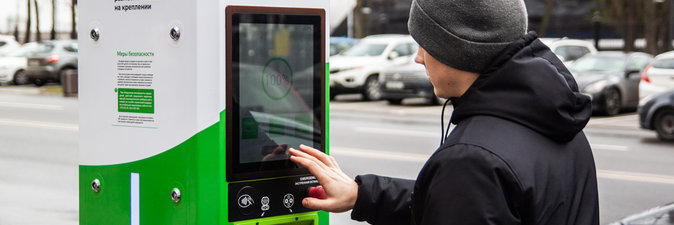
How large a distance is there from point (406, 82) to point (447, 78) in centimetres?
1676

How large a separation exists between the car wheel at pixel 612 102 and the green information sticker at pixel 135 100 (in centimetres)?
1538

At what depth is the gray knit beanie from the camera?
187 cm

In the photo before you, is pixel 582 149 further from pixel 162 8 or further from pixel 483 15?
pixel 162 8

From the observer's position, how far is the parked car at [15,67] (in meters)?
26.2

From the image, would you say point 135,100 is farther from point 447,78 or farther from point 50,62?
point 50,62

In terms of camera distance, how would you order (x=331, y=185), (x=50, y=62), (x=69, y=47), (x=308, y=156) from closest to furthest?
(x=331, y=185), (x=308, y=156), (x=50, y=62), (x=69, y=47)

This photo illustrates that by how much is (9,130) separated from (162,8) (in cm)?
1263

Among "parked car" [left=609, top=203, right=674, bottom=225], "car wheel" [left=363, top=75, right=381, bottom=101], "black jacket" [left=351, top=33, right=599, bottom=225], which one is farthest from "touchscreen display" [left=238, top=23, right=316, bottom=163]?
"car wheel" [left=363, top=75, right=381, bottom=101]

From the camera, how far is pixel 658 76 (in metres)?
16.0

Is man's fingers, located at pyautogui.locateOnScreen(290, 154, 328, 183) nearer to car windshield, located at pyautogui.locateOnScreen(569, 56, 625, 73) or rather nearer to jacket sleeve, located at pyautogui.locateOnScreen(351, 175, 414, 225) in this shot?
jacket sleeve, located at pyautogui.locateOnScreen(351, 175, 414, 225)

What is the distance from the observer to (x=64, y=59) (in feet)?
84.2

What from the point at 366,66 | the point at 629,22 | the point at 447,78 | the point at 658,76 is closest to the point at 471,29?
the point at 447,78

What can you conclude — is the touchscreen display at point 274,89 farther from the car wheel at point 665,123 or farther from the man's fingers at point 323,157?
the car wheel at point 665,123

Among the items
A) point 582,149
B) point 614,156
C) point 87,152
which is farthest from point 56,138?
point 582,149
